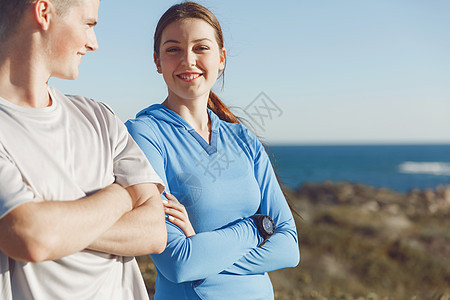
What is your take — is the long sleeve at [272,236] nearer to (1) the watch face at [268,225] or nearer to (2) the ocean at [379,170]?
(1) the watch face at [268,225]

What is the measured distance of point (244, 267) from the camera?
2225mm

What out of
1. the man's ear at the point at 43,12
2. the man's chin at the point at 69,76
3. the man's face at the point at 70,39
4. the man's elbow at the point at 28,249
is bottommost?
the man's elbow at the point at 28,249

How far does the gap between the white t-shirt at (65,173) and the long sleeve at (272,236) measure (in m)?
0.67

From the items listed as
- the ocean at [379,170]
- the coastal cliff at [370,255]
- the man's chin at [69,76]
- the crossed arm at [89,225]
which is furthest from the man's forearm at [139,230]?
the ocean at [379,170]

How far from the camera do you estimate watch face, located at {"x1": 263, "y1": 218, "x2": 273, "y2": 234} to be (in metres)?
2.30

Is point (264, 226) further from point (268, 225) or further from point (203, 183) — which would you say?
point (203, 183)

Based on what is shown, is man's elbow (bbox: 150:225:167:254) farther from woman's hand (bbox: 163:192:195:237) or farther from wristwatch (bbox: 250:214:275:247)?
wristwatch (bbox: 250:214:275:247)

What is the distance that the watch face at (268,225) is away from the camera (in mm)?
2301

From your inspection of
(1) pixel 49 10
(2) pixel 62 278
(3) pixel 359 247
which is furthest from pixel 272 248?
Result: (3) pixel 359 247

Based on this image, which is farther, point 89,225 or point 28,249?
point 89,225

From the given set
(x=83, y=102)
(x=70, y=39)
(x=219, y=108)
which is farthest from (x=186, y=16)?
(x=70, y=39)

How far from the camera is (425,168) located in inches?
2781

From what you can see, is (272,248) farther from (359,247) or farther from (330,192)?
(330,192)

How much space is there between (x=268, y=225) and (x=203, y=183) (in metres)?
0.39
